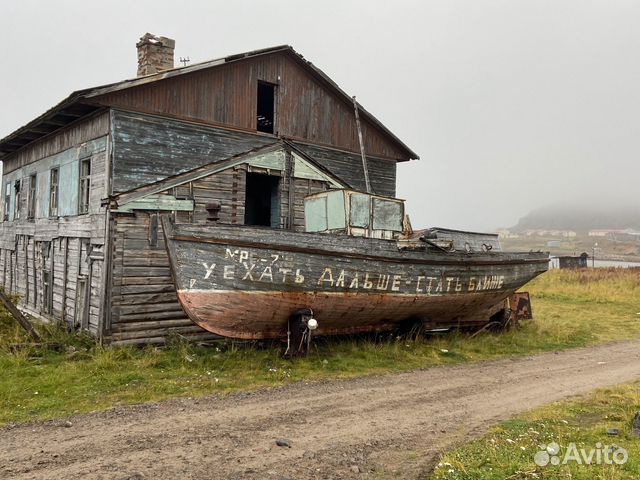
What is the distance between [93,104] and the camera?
11234mm

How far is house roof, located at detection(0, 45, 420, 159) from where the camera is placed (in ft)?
36.8

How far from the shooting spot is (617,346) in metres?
12.3

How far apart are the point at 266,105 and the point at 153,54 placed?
13.3ft

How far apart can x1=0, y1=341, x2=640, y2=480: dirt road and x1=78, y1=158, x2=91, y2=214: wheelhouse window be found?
7804mm

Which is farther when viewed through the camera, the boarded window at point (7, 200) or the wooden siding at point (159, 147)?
the boarded window at point (7, 200)

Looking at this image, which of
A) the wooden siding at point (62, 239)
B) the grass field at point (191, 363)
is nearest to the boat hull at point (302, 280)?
the grass field at point (191, 363)

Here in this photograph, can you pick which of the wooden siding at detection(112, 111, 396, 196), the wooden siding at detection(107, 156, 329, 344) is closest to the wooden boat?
the wooden siding at detection(107, 156, 329, 344)

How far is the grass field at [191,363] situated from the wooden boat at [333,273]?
2.08 ft

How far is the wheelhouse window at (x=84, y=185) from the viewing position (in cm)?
1283

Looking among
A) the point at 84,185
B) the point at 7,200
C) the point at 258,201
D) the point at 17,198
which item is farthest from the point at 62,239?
the point at 7,200

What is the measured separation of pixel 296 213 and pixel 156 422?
8.44m

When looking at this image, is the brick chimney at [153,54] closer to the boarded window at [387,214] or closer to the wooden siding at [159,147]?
the wooden siding at [159,147]

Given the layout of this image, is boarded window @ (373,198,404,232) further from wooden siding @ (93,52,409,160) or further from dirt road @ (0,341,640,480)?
wooden siding @ (93,52,409,160)

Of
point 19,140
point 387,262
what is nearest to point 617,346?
point 387,262
